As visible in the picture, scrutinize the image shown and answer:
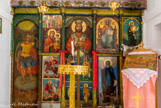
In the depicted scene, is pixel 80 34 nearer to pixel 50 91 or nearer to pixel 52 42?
pixel 52 42

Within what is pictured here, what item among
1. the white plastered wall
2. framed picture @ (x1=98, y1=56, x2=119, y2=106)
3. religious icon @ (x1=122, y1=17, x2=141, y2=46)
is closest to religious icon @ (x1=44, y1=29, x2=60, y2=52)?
framed picture @ (x1=98, y1=56, x2=119, y2=106)

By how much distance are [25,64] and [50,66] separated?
94cm

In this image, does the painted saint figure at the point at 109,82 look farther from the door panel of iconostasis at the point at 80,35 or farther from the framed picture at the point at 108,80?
the door panel of iconostasis at the point at 80,35

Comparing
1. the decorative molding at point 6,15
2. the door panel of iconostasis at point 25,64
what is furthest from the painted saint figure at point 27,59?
the decorative molding at point 6,15

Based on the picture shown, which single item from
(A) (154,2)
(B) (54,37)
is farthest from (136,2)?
(B) (54,37)

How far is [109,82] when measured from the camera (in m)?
7.74

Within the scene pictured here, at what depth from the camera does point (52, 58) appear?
773 cm

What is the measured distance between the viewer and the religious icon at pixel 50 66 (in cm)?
769

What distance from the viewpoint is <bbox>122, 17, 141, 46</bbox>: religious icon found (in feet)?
25.7

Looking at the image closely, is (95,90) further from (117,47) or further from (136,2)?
(136,2)

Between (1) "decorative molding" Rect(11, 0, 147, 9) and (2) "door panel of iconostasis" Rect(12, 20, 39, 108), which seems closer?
(1) "decorative molding" Rect(11, 0, 147, 9)

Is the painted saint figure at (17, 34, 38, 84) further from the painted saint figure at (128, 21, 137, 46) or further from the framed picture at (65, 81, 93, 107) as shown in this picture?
the painted saint figure at (128, 21, 137, 46)

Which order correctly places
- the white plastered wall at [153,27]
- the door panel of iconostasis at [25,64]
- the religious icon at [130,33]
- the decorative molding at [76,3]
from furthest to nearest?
the religious icon at [130,33]
the door panel of iconostasis at [25,64]
the decorative molding at [76,3]
the white plastered wall at [153,27]

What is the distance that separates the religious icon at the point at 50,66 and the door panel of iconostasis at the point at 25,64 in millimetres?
329
